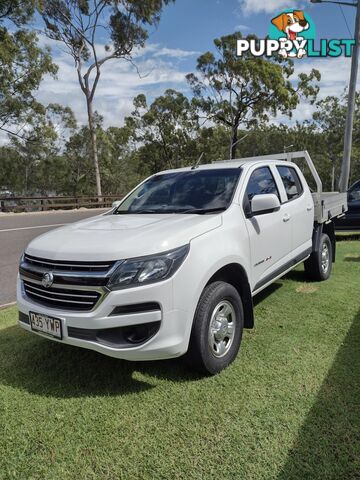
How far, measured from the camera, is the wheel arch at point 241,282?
3410 mm

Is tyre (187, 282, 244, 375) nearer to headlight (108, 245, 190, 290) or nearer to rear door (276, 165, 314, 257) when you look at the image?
headlight (108, 245, 190, 290)

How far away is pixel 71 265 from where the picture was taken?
2.81 metres

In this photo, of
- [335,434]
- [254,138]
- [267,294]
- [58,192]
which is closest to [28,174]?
[58,192]

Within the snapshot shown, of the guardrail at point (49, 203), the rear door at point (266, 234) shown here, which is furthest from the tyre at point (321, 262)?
the guardrail at point (49, 203)

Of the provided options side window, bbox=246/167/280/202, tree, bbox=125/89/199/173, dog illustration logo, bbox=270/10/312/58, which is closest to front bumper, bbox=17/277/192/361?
side window, bbox=246/167/280/202

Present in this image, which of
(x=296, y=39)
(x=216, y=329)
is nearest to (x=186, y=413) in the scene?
(x=216, y=329)

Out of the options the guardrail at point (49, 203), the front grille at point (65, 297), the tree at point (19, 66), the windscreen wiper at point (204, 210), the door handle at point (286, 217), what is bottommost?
the guardrail at point (49, 203)

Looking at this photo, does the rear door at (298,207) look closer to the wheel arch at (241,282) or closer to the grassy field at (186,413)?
the grassy field at (186,413)

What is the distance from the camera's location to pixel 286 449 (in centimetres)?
237

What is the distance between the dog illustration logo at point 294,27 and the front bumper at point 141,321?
18603mm

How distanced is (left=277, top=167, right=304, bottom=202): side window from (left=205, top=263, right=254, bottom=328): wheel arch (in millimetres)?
1682

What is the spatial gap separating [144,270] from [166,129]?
3342cm

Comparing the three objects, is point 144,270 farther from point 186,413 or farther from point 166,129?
point 166,129

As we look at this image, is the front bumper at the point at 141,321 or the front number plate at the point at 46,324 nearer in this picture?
the front bumper at the point at 141,321
